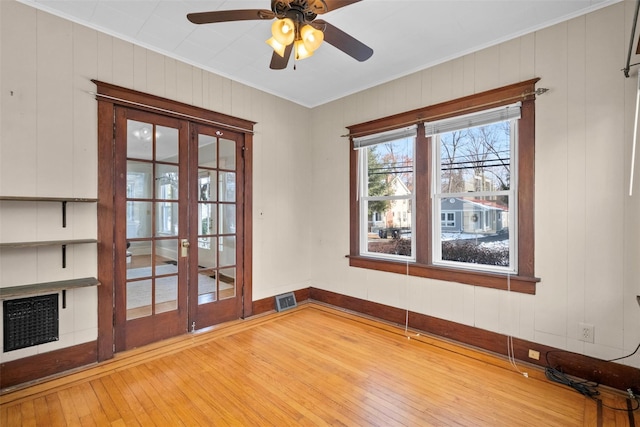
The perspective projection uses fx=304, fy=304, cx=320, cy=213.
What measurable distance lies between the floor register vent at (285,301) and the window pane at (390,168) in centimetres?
181

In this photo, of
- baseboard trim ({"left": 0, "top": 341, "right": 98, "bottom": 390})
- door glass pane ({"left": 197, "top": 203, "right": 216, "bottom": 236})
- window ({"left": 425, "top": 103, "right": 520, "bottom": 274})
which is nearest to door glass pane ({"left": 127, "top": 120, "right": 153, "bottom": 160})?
door glass pane ({"left": 197, "top": 203, "right": 216, "bottom": 236})

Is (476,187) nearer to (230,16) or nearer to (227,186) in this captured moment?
(230,16)

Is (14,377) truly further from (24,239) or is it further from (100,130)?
(100,130)

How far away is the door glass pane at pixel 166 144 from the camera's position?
10.5 ft

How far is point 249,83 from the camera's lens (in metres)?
3.90

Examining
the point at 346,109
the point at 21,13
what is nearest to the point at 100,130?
the point at 21,13

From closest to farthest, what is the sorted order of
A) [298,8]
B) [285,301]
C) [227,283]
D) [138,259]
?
[298,8] < [138,259] < [227,283] < [285,301]

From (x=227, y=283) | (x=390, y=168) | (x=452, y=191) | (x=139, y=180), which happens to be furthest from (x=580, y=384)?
(x=139, y=180)

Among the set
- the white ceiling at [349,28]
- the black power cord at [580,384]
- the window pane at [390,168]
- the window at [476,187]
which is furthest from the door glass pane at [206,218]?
the black power cord at [580,384]

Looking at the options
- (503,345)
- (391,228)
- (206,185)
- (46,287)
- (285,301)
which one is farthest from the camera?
(285,301)

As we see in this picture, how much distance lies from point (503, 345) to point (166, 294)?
341 centimetres

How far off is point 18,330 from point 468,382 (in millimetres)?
3596

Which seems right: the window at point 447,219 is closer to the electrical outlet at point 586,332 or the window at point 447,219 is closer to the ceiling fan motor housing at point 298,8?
the electrical outlet at point 586,332

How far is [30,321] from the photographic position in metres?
2.44
